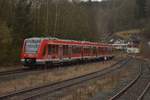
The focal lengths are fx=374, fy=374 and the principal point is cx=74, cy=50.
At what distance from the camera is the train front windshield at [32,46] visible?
3542 cm

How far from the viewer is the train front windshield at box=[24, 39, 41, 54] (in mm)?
35416

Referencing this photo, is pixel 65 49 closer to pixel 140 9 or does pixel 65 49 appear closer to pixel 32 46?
pixel 32 46

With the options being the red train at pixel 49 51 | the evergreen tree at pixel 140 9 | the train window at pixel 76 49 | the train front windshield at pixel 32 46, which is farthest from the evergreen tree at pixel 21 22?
the evergreen tree at pixel 140 9

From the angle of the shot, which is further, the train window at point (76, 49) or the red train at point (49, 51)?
the train window at point (76, 49)

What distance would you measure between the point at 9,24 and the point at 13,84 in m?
20.8

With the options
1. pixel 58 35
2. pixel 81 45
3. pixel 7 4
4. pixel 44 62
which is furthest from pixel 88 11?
pixel 44 62

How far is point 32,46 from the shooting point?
3591 centimetres

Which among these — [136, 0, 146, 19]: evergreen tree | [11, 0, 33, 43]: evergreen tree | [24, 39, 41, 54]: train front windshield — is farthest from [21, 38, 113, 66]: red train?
[136, 0, 146, 19]: evergreen tree

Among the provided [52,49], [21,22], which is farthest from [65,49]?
[21,22]

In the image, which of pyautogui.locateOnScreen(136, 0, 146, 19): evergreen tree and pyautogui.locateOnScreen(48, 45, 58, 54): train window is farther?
pyautogui.locateOnScreen(136, 0, 146, 19): evergreen tree

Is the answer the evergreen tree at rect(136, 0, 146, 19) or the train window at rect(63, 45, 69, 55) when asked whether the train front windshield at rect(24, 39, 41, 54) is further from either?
the evergreen tree at rect(136, 0, 146, 19)

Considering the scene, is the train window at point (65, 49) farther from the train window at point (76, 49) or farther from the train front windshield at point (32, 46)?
the train front windshield at point (32, 46)

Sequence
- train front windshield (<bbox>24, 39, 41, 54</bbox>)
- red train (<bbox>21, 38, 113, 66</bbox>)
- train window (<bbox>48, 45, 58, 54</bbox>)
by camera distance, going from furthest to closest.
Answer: train window (<bbox>48, 45, 58, 54</bbox>), train front windshield (<bbox>24, 39, 41, 54</bbox>), red train (<bbox>21, 38, 113, 66</bbox>)

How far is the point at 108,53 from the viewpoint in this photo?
6988 centimetres
